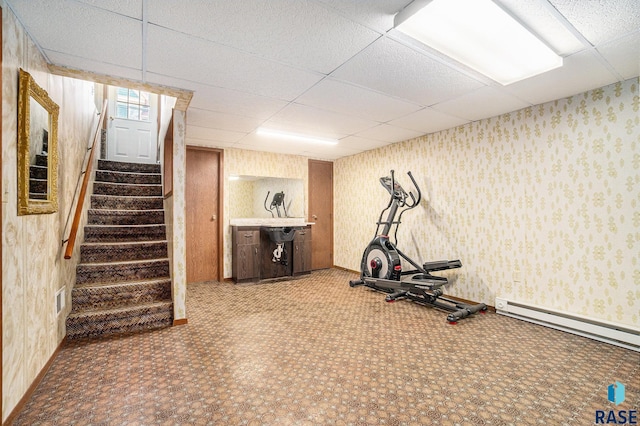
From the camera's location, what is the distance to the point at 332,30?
192cm

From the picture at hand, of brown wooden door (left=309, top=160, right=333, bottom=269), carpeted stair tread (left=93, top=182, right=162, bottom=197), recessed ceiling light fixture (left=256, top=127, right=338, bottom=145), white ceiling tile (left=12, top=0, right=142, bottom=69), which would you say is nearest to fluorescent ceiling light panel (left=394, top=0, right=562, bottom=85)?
white ceiling tile (left=12, top=0, right=142, bottom=69)

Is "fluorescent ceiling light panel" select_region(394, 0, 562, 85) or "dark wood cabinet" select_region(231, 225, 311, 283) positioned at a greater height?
"fluorescent ceiling light panel" select_region(394, 0, 562, 85)

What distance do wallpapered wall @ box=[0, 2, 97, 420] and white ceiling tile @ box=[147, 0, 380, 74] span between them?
930 mm

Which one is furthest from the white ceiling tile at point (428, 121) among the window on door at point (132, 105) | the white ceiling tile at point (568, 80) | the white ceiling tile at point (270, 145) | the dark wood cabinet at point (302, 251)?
the window on door at point (132, 105)

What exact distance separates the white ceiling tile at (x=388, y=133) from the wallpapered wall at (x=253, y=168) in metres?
1.90

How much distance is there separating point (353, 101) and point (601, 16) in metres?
1.91

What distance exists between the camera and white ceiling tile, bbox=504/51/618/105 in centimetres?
234

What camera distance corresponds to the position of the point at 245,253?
515cm

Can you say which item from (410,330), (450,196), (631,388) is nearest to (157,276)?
(410,330)

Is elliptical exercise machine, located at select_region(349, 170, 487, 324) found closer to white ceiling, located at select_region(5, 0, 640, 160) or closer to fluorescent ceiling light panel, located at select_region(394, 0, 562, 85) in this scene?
white ceiling, located at select_region(5, 0, 640, 160)

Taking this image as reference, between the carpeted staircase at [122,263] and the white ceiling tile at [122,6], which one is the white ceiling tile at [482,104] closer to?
the white ceiling tile at [122,6]

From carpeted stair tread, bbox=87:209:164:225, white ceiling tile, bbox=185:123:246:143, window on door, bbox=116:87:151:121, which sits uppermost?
window on door, bbox=116:87:151:121

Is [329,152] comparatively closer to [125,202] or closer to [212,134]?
[212,134]

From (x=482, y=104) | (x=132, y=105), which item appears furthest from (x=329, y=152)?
(x=132, y=105)
